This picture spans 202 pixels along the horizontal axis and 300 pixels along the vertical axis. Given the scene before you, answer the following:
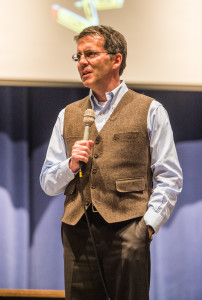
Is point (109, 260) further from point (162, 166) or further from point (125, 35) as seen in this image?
point (125, 35)

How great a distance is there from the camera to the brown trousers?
1465 mm

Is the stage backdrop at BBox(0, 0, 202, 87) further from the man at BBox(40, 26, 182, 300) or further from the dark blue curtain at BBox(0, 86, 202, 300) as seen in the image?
the man at BBox(40, 26, 182, 300)

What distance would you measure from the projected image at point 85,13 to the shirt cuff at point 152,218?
1.24 m

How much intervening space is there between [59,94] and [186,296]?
147cm

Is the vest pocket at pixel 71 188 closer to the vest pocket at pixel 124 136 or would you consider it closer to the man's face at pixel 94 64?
the vest pocket at pixel 124 136

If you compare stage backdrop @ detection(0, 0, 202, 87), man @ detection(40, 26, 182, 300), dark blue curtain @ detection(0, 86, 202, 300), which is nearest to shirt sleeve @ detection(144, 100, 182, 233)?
man @ detection(40, 26, 182, 300)

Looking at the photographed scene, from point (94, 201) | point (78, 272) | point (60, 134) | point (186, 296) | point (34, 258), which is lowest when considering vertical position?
point (186, 296)

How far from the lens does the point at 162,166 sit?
155cm

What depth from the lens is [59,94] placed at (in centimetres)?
260

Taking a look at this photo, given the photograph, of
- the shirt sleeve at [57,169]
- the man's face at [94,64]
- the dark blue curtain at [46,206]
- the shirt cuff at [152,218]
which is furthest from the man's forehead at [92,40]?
the dark blue curtain at [46,206]

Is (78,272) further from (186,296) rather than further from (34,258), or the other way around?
(186,296)

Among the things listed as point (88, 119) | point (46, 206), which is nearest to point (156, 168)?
point (88, 119)

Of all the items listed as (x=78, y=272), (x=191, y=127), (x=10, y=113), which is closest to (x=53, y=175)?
(x=78, y=272)

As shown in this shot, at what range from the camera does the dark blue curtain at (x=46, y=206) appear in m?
2.57
